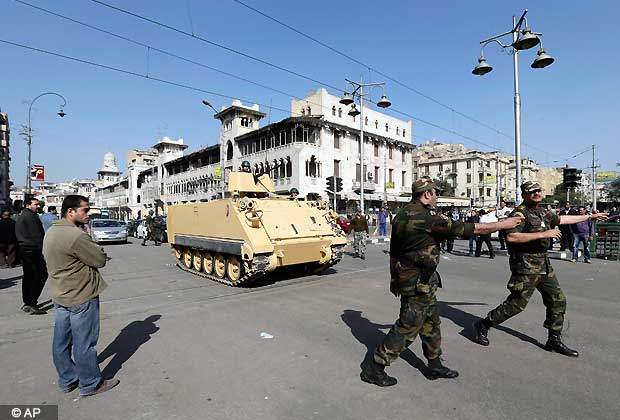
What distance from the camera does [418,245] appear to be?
3.29 m

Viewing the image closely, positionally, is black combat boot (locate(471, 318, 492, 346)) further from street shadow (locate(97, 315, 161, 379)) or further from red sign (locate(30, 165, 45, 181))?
red sign (locate(30, 165, 45, 181))

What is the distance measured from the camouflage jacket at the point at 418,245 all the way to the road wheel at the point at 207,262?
685 cm

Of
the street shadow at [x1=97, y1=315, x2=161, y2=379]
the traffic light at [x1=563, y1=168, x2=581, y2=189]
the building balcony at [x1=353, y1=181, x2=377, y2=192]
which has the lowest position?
the street shadow at [x1=97, y1=315, x2=161, y2=379]

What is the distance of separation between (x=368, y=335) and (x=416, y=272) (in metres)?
1.79


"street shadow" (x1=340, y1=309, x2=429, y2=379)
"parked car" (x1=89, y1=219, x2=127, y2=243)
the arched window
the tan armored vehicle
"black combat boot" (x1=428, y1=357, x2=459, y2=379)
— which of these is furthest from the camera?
the arched window

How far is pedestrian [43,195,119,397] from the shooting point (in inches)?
124

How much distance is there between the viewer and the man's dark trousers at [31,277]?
20.2 feet

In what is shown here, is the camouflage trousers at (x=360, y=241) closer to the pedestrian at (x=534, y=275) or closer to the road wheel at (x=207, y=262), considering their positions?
the road wheel at (x=207, y=262)

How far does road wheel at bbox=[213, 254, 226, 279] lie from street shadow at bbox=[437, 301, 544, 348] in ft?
15.7

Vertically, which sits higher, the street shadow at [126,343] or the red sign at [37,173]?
the red sign at [37,173]

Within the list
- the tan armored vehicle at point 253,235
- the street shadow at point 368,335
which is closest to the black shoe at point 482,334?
the street shadow at point 368,335

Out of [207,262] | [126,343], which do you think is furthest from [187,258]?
[126,343]

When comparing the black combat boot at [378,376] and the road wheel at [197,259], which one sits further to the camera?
the road wheel at [197,259]

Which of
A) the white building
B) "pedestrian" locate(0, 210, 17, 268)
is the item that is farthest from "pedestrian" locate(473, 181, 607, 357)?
the white building
